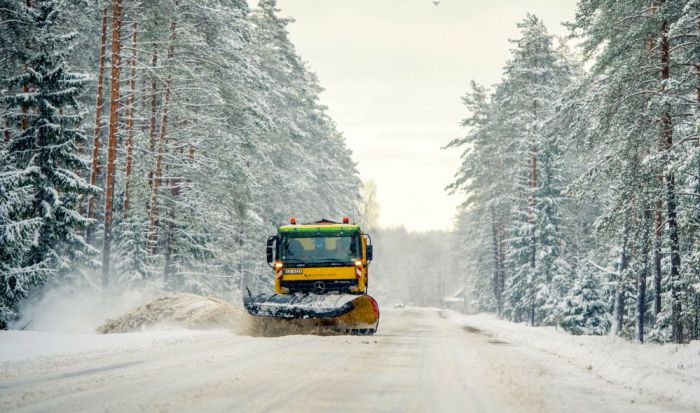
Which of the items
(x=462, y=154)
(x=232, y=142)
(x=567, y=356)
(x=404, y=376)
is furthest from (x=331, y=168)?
(x=404, y=376)

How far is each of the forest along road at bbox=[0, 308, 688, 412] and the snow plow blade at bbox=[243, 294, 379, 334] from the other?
10.00ft

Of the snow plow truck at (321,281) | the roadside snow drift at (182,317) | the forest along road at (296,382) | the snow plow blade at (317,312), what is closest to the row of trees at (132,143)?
the roadside snow drift at (182,317)

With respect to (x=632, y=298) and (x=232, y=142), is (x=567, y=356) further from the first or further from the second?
(x=632, y=298)

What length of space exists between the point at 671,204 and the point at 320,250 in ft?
31.1

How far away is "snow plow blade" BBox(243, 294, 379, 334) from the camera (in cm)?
1541

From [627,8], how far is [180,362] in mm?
15632

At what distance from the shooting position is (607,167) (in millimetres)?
17297

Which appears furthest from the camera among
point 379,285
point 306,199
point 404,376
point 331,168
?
point 379,285

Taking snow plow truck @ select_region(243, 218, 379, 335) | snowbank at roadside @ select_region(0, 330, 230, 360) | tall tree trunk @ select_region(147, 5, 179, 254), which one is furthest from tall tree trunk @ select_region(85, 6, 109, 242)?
snowbank at roadside @ select_region(0, 330, 230, 360)

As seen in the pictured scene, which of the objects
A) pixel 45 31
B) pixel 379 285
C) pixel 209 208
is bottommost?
pixel 379 285

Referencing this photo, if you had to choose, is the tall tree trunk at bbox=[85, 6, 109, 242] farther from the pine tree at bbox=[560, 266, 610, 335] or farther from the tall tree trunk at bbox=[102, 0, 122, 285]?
the pine tree at bbox=[560, 266, 610, 335]

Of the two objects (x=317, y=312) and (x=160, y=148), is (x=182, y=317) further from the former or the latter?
(x=160, y=148)

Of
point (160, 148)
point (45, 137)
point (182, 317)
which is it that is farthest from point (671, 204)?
point (160, 148)

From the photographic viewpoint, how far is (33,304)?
2133 centimetres
